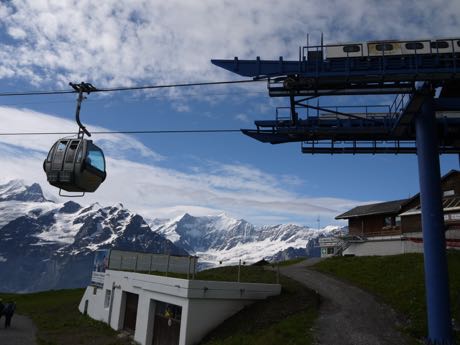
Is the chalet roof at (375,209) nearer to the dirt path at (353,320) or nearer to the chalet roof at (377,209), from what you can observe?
the chalet roof at (377,209)

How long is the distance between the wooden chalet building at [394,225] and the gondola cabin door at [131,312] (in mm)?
27859

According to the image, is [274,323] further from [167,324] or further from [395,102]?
[395,102]

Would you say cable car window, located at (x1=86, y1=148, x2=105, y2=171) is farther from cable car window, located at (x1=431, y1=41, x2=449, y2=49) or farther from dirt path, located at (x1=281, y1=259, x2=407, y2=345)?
cable car window, located at (x1=431, y1=41, x2=449, y2=49)

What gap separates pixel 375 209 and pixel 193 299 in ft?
124

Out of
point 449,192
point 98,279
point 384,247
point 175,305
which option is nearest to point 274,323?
point 175,305

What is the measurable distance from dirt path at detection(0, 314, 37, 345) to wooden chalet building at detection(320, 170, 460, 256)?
3415 centimetres

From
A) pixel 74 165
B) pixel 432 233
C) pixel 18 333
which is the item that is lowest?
pixel 18 333

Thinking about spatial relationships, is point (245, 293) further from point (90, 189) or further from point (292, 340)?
point (90, 189)

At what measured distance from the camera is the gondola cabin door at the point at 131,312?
27559mm

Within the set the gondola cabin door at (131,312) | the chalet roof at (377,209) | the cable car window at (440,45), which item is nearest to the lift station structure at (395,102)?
the cable car window at (440,45)

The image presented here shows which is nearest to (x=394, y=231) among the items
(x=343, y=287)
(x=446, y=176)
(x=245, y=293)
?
(x=446, y=176)

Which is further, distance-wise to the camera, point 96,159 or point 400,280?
point 400,280

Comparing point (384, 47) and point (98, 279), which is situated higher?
point (384, 47)

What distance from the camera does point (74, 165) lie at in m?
18.0
